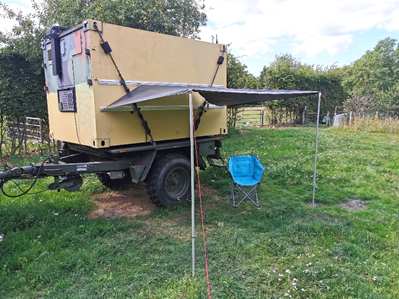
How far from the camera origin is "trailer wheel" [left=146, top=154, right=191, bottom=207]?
178 inches

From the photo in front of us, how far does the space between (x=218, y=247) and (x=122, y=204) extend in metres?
2.29

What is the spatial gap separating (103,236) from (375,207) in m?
4.40

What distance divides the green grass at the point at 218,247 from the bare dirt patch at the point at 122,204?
22cm

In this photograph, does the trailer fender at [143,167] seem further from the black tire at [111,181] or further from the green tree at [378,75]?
the green tree at [378,75]

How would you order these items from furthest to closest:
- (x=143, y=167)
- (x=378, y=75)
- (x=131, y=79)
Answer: (x=378, y=75) → (x=143, y=167) → (x=131, y=79)

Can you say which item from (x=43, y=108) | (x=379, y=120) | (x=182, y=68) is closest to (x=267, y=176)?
(x=182, y=68)

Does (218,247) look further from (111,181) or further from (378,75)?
(378,75)

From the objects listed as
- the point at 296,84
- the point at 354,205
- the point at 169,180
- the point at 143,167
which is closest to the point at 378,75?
the point at 296,84

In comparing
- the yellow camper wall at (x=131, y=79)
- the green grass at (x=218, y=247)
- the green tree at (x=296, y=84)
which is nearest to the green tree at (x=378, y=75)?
the green tree at (x=296, y=84)

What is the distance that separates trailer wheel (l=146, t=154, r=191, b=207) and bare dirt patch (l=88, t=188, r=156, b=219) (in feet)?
1.19

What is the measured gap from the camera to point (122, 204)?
5.05 metres

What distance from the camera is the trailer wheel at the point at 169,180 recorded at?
452cm

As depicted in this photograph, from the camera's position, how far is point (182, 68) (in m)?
4.82

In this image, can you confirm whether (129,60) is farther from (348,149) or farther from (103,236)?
(348,149)
